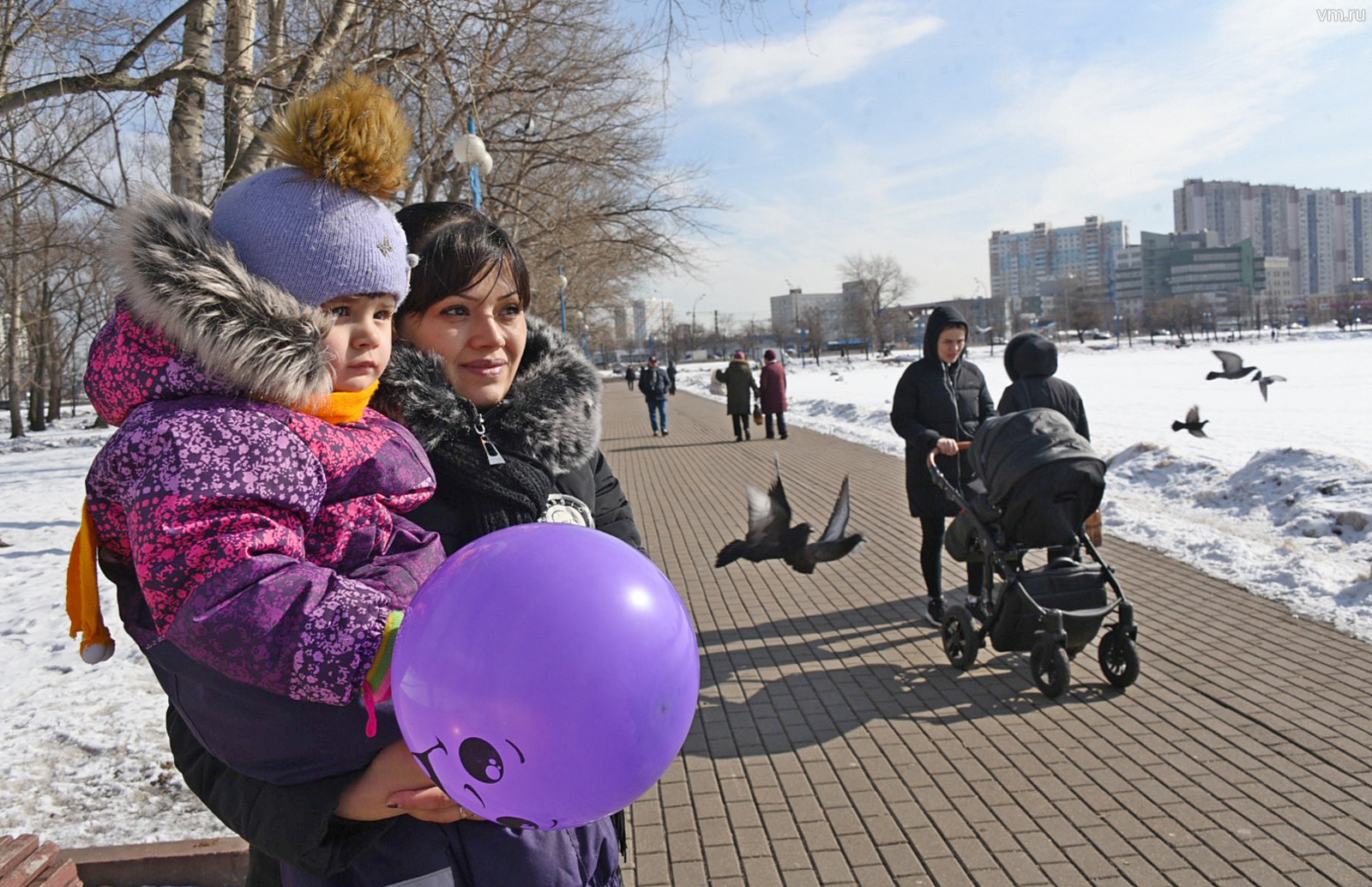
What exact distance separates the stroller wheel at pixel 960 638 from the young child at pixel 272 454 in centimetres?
424

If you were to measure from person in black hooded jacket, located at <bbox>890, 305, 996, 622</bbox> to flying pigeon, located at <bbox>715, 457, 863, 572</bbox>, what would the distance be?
219 centimetres

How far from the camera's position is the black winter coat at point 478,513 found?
50.8 inches

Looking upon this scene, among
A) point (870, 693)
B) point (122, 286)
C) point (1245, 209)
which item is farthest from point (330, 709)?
point (1245, 209)

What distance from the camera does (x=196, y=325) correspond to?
46.7 inches

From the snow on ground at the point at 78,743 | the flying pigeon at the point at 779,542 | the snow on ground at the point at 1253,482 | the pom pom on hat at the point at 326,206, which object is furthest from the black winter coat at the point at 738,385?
the pom pom on hat at the point at 326,206

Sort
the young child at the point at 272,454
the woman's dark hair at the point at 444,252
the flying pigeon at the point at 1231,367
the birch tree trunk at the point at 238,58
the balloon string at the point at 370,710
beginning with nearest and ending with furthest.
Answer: the young child at the point at 272,454 → the balloon string at the point at 370,710 → the woman's dark hair at the point at 444,252 → the birch tree trunk at the point at 238,58 → the flying pigeon at the point at 1231,367

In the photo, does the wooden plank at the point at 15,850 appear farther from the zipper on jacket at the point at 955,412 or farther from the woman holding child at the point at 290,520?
the zipper on jacket at the point at 955,412

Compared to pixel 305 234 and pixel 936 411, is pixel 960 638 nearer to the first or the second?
pixel 936 411

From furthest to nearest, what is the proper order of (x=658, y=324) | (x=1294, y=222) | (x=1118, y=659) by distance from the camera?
(x=1294, y=222)
(x=658, y=324)
(x=1118, y=659)

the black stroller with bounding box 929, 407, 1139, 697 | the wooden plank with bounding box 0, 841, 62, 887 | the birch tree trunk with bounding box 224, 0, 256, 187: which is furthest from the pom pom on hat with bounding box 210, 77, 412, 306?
the birch tree trunk with bounding box 224, 0, 256, 187

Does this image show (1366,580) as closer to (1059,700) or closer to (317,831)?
(1059,700)

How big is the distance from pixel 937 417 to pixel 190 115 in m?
6.42

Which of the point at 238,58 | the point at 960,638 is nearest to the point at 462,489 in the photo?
the point at 960,638

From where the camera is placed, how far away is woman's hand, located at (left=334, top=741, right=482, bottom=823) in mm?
1249
